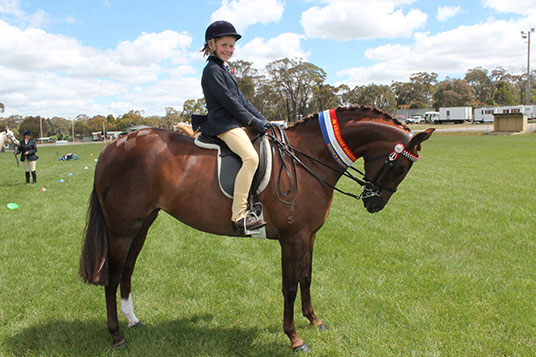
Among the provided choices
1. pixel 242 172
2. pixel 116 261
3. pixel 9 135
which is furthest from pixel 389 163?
pixel 9 135

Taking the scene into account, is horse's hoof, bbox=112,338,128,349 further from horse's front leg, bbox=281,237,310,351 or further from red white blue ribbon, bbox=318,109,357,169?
red white blue ribbon, bbox=318,109,357,169

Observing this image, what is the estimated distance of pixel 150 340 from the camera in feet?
12.5

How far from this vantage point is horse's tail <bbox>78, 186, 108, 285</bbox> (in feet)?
12.4

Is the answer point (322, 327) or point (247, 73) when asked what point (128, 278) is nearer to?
point (322, 327)

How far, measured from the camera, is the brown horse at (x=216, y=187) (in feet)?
11.7

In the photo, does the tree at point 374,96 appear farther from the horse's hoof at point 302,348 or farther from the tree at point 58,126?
the tree at point 58,126

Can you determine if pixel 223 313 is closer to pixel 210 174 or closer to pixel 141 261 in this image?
pixel 210 174

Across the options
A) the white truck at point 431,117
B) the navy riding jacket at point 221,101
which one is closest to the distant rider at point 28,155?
the navy riding jacket at point 221,101

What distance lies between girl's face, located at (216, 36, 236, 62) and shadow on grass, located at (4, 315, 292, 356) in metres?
2.90

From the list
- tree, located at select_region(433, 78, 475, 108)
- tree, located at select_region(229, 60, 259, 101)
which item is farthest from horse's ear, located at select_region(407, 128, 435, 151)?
tree, located at select_region(433, 78, 475, 108)

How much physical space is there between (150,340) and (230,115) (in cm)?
252

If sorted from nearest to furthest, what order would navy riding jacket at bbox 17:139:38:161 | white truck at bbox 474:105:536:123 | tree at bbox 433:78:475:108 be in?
navy riding jacket at bbox 17:139:38:161 < white truck at bbox 474:105:536:123 < tree at bbox 433:78:475:108

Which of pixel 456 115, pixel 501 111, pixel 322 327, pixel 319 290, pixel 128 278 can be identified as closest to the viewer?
pixel 322 327

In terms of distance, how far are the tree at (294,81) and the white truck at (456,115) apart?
84.8 ft
